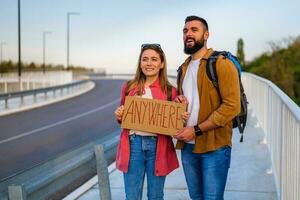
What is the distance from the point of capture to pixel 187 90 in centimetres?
448

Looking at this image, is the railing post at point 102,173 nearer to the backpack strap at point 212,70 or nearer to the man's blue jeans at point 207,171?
the man's blue jeans at point 207,171

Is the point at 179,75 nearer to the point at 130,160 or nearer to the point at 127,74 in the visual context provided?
the point at 130,160

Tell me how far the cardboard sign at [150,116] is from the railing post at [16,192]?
1265 millimetres

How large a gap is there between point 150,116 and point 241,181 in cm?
379

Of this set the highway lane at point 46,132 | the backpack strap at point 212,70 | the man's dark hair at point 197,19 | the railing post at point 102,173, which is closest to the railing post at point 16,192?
the backpack strap at point 212,70

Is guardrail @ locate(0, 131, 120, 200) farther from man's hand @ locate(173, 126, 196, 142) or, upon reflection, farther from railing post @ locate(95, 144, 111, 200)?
man's hand @ locate(173, 126, 196, 142)

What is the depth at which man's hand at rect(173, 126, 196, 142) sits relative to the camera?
4344 mm

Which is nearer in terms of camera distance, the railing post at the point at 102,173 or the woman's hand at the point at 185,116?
the woman's hand at the point at 185,116

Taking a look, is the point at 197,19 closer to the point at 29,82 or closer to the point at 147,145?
the point at 147,145

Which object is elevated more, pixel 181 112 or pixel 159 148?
pixel 181 112

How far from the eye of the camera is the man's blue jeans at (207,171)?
4387 mm

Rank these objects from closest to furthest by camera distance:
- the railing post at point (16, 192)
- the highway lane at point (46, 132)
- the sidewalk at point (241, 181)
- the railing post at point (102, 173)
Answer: the railing post at point (16, 192) < the railing post at point (102, 173) < the sidewalk at point (241, 181) < the highway lane at point (46, 132)

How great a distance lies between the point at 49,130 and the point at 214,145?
12.7m

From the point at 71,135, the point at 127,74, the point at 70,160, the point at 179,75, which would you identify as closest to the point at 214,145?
the point at 179,75
